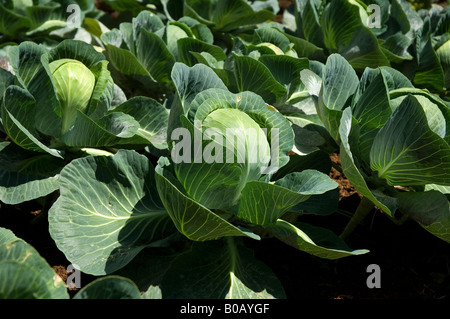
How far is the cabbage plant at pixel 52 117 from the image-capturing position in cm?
253

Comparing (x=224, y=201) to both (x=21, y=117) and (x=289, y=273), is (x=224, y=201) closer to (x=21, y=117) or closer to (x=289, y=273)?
(x=289, y=273)

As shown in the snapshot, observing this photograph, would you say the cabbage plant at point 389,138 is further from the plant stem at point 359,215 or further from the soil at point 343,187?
the soil at point 343,187

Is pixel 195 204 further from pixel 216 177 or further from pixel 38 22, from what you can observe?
pixel 38 22

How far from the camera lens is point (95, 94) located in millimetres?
2729

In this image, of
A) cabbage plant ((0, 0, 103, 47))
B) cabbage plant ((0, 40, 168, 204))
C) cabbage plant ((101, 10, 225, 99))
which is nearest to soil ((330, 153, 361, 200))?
cabbage plant ((101, 10, 225, 99))

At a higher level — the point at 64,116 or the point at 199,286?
the point at 64,116

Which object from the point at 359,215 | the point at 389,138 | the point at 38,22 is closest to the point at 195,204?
the point at 389,138

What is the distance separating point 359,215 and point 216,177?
0.89 m

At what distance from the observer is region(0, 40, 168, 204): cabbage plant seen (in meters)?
2.53

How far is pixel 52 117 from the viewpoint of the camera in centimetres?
268

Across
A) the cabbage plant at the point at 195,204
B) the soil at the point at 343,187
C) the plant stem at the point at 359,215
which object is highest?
the cabbage plant at the point at 195,204

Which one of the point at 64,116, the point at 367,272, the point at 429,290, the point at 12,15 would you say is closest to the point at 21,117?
the point at 64,116

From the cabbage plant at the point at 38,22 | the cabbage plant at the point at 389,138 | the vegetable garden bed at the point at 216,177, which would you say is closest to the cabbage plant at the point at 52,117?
the vegetable garden bed at the point at 216,177

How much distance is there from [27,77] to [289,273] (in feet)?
5.15
